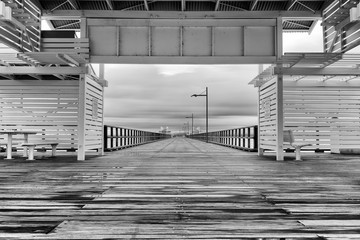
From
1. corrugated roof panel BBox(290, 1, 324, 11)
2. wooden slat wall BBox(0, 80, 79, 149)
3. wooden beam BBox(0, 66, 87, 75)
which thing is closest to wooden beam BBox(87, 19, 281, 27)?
corrugated roof panel BBox(290, 1, 324, 11)

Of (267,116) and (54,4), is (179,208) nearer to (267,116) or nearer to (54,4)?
(267,116)

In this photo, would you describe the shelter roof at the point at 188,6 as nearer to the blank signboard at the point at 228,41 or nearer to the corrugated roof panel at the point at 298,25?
the blank signboard at the point at 228,41

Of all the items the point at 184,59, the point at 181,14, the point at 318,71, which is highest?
the point at 181,14

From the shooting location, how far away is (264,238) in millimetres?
2869

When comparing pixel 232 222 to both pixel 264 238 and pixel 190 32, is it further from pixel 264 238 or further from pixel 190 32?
pixel 190 32

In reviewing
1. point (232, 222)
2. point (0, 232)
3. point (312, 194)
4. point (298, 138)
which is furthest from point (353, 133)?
point (0, 232)

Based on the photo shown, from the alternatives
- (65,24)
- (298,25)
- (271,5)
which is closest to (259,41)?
(271,5)

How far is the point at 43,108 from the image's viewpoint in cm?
1362

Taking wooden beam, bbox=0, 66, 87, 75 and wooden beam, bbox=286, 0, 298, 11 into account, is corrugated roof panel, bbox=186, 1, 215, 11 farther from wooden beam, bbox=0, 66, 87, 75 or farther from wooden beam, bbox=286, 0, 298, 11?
wooden beam, bbox=0, 66, 87, 75

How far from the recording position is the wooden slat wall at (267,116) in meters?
12.3

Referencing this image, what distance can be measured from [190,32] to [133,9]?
212 centimetres

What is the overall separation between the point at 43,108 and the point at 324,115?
11.2 meters

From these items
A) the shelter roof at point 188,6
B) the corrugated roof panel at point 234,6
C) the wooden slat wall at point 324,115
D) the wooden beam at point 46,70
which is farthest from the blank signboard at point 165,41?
the wooden slat wall at point 324,115

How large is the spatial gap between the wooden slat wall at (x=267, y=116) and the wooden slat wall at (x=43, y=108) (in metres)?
7.09
